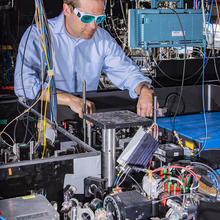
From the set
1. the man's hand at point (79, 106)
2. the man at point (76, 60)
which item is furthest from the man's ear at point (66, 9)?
the man's hand at point (79, 106)

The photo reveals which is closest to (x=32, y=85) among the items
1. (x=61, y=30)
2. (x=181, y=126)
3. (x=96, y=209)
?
(x=61, y=30)

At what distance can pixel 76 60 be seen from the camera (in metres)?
2.58

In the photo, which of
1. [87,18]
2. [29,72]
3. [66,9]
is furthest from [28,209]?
[66,9]

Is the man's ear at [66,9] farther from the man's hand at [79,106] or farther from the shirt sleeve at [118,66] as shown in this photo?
the man's hand at [79,106]

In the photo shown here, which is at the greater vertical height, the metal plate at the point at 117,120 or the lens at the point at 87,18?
the lens at the point at 87,18

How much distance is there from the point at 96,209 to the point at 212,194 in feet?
1.58

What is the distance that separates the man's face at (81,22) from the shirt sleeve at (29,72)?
253mm

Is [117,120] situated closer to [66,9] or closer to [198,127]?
[198,127]

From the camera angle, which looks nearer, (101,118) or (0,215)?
(0,215)

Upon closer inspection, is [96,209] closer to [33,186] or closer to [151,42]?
[33,186]

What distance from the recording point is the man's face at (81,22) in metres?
1.90

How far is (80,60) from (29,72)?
0.49 m

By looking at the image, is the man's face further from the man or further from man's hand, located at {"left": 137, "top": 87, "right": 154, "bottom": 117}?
man's hand, located at {"left": 137, "top": 87, "right": 154, "bottom": 117}

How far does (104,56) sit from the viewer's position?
2.65m
